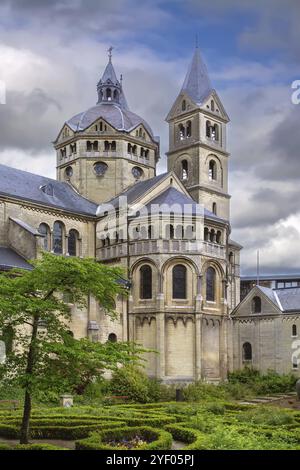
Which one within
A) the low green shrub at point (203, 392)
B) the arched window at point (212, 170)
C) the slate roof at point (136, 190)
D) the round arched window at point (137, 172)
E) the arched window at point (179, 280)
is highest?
the arched window at point (212, 170)

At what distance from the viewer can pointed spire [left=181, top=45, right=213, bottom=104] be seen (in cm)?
6856

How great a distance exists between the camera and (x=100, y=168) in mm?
63344

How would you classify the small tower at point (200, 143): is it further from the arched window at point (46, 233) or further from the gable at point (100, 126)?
the arched window at point (46, 233)

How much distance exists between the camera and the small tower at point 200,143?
219 feet

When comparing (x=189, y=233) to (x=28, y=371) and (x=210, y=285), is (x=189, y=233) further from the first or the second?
(x=28, y=371)

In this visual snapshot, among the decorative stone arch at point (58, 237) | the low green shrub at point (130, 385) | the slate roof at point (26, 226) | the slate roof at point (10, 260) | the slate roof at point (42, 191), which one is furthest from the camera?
the decorative stone arch at point (58, 237)

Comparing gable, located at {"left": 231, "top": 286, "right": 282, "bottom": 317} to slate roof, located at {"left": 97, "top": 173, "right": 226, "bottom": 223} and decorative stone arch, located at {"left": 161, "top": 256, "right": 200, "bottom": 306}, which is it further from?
decorative stone arch, located at {"left": 161, "top": 256, "right": 200, "bottom": 306}

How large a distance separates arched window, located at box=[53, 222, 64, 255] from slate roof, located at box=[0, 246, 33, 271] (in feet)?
20.0

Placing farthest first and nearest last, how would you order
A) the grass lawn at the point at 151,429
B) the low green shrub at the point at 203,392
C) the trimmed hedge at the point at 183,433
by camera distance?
the low green shrub at the point at 203,392 → the trimmed hedge at the point at 183,433 → the grass lawn at the point at 151,429

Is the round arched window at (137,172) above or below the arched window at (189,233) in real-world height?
above

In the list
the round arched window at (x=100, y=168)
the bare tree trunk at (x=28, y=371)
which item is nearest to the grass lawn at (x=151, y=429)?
the bare tree trunk at (x=28, y=371)

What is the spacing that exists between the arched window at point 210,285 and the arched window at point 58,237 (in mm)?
13447

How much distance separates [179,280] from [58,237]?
1177 centimetres

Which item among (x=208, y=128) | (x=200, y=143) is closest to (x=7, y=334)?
(x=200, y=143)
